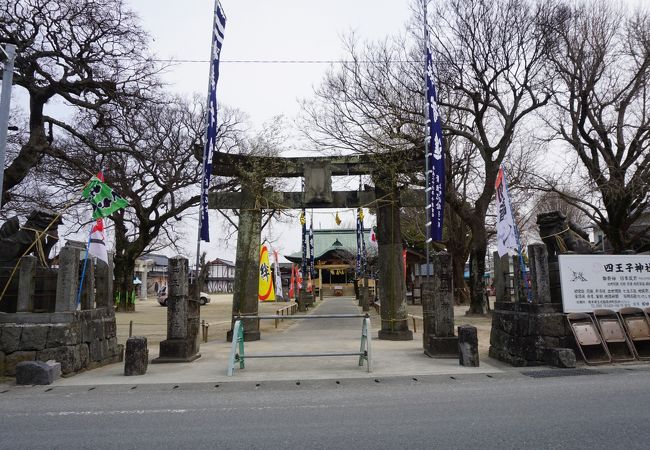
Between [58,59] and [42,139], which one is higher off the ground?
[58,59]

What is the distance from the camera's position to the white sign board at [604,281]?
28.7 ft

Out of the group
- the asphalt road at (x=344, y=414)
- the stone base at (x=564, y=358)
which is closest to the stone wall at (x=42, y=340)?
the asphalt road at (x=344, y=414)

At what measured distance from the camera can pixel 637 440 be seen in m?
4.18

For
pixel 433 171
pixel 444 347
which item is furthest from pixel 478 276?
pixel 444 347

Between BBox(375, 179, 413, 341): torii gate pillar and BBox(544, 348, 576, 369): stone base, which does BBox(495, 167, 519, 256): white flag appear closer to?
BBox(544, 348, 576, 369): stone base

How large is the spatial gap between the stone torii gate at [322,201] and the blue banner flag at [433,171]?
199 cm

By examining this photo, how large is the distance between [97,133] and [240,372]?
18.7 metres

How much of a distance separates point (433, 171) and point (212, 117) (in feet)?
18.9

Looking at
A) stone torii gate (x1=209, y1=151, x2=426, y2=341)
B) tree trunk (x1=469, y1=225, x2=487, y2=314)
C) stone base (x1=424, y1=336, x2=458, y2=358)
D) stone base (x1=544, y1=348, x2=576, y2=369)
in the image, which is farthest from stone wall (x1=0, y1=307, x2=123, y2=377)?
tree trunk (x1=469, y1=225, x2=487, y2=314)

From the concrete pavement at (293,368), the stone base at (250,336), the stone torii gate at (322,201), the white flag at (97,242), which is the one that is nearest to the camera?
the concrete pavement at (293,368)

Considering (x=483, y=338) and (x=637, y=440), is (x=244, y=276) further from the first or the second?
(x=637, y=440)

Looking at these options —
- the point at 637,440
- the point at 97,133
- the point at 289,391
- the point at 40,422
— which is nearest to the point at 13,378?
the point at 40,422

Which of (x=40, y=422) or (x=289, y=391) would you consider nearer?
(x=40, y=422)

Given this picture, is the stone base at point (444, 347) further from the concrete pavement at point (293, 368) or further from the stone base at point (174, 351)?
the stone base at point (174, 351)
